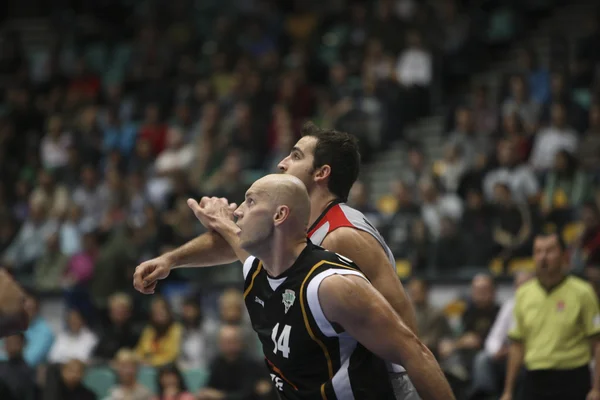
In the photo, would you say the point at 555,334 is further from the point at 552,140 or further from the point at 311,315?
the point at 552,140

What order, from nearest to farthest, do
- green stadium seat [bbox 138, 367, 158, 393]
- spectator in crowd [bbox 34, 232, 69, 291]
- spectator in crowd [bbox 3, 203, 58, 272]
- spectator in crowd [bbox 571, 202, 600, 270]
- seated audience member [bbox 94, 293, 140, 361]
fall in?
1. green stadium seat [bbox 138, 367, 158, 393]
2. spectator in crowd [bbox 571, 202, 600, 270]
3. seated audience member [bbox 94, 293, 140, 361]
4. spectator in crowd [bbox 34, 232, 69, 291]
5. spectator in crowd [bbox 3, 203, 58, 272]

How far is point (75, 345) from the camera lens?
1278 cm

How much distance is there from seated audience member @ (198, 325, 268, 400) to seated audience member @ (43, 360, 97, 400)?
56.1 inches

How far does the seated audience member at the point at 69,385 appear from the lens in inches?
443

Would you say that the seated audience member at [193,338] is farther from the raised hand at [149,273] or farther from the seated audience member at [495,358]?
the raised hand at [149,273]

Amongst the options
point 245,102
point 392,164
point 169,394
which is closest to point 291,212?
point 169,394

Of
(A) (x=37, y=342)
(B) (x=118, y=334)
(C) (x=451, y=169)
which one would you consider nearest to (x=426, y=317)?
(C) (x=451, y=169)

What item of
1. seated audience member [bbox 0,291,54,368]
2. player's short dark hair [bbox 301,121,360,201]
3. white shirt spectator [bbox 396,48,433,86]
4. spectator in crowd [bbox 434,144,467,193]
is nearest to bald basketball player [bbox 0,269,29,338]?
player's short dark hair [bbox 301,121,360,201]

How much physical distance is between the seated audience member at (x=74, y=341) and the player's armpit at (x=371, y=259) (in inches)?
315


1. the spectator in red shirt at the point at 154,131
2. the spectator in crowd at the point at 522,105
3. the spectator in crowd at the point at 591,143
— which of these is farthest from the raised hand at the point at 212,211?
the spectator in red shirt at the point at 154,131

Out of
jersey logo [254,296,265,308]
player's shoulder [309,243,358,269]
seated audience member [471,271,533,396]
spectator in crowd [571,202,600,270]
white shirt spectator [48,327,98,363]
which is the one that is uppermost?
player's shoulder [309,243,358,269]

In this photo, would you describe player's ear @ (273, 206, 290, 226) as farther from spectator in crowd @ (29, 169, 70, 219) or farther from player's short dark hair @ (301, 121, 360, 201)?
spectator in crowd @ (29, 169, 70, 219)

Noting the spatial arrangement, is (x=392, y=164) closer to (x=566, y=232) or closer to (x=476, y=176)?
(x=476, y=176)

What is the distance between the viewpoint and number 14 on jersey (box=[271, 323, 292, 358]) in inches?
187
